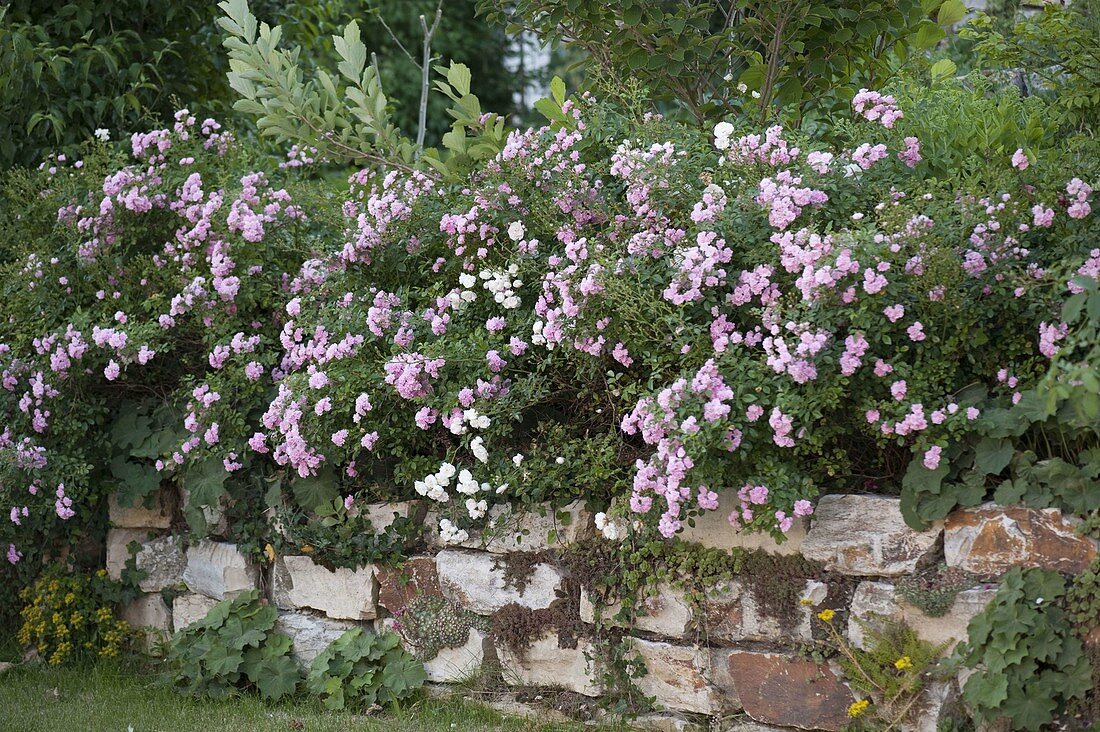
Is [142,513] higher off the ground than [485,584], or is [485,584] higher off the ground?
[142,513]

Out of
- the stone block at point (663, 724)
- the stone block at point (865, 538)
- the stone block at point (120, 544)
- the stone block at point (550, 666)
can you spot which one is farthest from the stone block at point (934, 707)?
the stone block at point (120, 544)

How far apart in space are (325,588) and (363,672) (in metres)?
0.38

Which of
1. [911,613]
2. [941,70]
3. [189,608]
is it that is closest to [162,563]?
[189,608]

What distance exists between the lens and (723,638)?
11.1 feet

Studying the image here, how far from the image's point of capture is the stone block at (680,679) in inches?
134

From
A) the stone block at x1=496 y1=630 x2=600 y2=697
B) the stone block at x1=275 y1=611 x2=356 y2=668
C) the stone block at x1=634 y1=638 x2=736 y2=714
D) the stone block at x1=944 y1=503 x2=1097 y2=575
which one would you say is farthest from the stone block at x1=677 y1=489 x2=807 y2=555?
the stone block at x1=275 y1=611 x2=356 y2=668

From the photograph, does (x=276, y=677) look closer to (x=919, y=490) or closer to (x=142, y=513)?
(x=142, y=513)

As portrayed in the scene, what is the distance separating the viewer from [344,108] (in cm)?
459

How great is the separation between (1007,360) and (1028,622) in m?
0.75

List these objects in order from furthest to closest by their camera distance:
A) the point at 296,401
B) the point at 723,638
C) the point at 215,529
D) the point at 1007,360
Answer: the point at 215,529, the point at 296,401, the point at 723,638, the point at 1007,360

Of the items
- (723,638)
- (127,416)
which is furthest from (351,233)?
Result: (723,638)

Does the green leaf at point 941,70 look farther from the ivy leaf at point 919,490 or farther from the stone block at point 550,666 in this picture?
the stone block at point 550,666

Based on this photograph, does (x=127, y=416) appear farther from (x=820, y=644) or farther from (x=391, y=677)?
(x=820, y=644)

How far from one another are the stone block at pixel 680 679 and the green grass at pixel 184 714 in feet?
0.97
